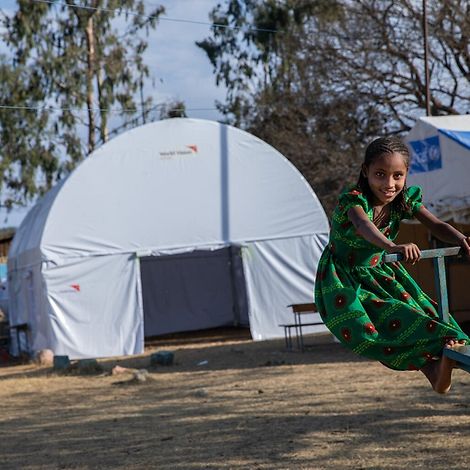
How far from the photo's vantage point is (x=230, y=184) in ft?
65.2

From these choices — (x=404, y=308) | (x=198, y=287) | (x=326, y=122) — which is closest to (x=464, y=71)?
(x=326, y=122)

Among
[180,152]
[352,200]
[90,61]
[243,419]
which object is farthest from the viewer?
[90,61]

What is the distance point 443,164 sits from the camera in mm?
13180

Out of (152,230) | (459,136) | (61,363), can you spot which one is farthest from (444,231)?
(152,230)

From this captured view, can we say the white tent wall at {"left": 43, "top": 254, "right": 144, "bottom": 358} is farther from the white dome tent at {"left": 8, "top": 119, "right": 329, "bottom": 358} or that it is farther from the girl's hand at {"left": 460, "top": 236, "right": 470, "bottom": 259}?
the girl's hand at {"left": 460, "top": 236, "right": 470, "bottom": 259}

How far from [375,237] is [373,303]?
0.34 m

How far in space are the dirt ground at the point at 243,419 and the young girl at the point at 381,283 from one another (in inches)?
117

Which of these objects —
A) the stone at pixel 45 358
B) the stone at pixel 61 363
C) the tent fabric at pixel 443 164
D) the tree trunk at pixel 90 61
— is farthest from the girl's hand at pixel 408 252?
the tree trunk at pixel 90 61

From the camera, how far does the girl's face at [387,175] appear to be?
13.6 ft

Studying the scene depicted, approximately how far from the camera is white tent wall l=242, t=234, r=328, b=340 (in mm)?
19625

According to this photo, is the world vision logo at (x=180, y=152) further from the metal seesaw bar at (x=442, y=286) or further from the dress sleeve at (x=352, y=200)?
the metal seesaw bar at (x=442, y=286)

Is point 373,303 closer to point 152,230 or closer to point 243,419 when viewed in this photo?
point 243,419

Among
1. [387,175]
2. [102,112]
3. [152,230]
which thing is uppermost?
[102,112]

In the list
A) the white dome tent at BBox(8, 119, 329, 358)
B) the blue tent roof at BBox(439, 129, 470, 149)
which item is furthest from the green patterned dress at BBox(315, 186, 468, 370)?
the white dome tent at BBox(8, 119, 329, 358)
